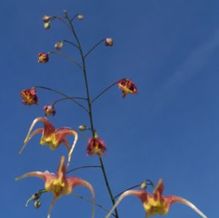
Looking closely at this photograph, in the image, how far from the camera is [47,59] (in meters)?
8.44

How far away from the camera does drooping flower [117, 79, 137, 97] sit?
8.09m

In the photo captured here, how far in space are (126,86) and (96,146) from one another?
6.21ft

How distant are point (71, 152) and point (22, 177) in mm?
697

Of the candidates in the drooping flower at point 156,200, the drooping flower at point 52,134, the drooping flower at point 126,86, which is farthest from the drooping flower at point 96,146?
the drooping flower at point 126,86

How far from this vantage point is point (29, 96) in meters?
8.25

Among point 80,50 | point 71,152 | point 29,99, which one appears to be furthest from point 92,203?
point 29,99

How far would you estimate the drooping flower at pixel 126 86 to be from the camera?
809cm

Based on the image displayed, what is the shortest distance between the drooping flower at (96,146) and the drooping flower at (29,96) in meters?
1.93

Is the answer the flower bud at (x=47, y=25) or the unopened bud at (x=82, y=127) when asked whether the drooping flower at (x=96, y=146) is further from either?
the flower bud at (x=47, y=25)

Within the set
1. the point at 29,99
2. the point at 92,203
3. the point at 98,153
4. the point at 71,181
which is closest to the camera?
the point at 92,203

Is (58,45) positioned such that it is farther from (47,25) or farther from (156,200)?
(156,200)

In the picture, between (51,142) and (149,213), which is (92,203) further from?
(51,142)

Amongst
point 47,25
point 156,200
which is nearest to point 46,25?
point 47,25

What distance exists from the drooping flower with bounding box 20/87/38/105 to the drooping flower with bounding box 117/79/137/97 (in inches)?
42.2
